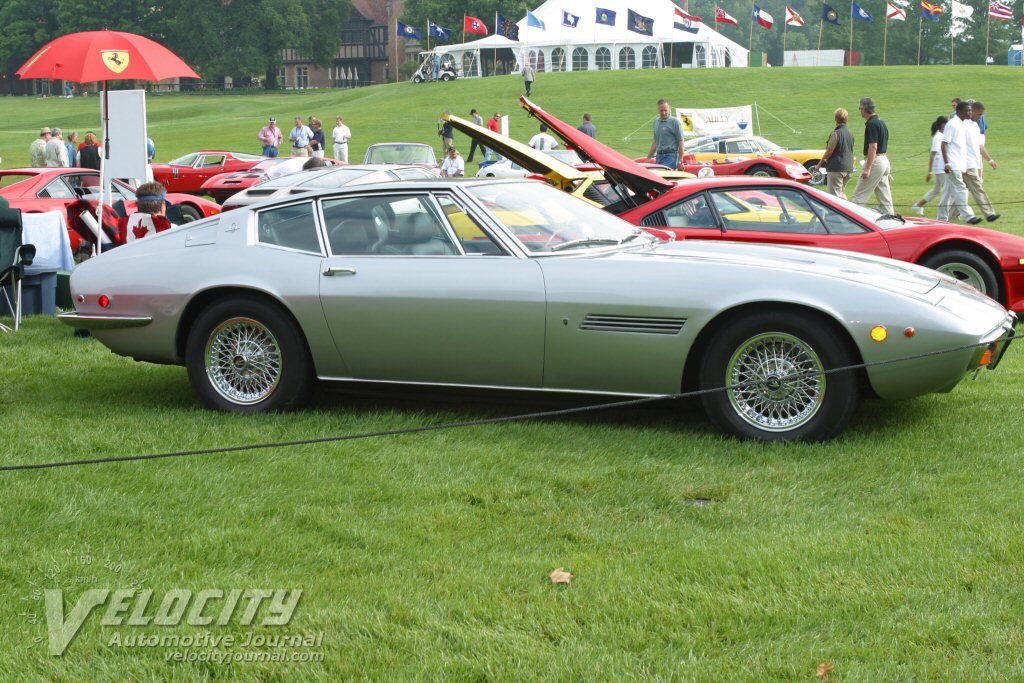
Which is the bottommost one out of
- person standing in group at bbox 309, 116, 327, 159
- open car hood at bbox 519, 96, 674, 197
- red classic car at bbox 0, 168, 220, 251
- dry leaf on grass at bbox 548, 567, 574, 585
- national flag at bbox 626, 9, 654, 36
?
dry leaf on grass at bbox 548, 567, 574, 585

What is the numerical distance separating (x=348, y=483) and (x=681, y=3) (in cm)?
13587

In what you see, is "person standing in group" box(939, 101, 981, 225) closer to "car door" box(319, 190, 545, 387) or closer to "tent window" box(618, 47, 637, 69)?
"car door" box(319, 190, 545, 387)

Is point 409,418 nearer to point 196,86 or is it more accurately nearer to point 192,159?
point 192,159

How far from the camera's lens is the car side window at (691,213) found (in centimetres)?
921

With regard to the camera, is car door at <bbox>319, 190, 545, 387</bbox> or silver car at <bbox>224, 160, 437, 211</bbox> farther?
silver car at <bbox>224, 160, 437, 211</bbox>

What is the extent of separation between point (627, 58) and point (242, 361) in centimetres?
7909

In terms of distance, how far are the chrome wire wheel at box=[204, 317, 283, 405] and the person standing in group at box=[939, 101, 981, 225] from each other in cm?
1143

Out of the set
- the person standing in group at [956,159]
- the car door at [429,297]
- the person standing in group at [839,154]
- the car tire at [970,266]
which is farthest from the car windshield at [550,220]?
the person standing in group at [956,159]

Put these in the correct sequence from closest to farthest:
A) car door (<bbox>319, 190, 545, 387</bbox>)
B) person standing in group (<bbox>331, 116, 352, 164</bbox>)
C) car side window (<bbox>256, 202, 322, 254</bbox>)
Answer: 1. car door (<bbox>319, 190, 545, 387</bbox>)
2. car side window (<bbox>256, 202, 322, 254</bbox>)
3. person standing in group (<bbox>331, 116, 352, 164</bbox>)

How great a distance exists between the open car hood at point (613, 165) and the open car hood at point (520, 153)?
0.30m

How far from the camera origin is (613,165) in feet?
31.8

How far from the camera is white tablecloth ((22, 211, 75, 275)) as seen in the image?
421 inches

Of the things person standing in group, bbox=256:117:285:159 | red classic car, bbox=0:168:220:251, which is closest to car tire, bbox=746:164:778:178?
person standing in group, bbox=256:117:285:159

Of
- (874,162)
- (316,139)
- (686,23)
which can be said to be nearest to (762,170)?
(316,139)
